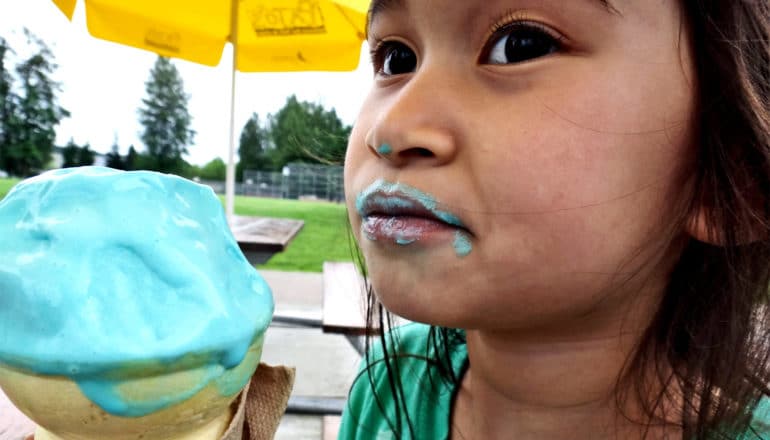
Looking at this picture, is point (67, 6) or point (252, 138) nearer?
point (67, 6)

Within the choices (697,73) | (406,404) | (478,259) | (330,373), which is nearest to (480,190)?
(478,259)

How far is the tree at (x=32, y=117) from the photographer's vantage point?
5520mm

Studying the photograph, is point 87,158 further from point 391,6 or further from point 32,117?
point 32,117

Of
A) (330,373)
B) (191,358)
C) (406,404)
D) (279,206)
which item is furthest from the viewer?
(279,206)

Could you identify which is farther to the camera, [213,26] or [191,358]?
[213,26]

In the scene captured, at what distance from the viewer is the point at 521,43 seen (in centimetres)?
68

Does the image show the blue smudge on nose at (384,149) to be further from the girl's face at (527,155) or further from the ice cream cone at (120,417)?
the ice cream cone at (120,417)

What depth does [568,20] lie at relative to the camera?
25.8 inches

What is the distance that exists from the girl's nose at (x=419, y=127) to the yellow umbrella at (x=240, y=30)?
3.13m

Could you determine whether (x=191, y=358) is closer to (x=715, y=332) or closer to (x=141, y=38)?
(x=715, y=332)

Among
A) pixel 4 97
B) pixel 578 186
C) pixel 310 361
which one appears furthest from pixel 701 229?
pixel 4 97

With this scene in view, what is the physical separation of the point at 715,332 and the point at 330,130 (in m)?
1.01

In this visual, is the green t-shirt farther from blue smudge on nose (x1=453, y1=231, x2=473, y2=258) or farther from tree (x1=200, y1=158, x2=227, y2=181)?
tree (x1=200, y1=158, x2=227, y2=181)

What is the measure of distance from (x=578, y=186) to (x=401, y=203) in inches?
8.3
